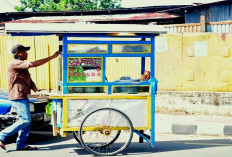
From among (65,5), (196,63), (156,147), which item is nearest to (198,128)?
(156,147)

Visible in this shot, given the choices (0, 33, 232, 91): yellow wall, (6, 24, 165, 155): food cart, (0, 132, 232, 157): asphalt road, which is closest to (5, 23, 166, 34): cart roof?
(6, 24, 165, 155): food cart

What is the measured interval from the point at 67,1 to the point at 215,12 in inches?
995

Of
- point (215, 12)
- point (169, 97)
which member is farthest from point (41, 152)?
point (215, 12)

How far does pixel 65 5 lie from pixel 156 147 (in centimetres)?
3419

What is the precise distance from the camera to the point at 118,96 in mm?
7016

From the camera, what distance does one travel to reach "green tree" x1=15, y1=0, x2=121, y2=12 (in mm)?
40719

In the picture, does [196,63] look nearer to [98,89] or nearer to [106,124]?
[98,89]

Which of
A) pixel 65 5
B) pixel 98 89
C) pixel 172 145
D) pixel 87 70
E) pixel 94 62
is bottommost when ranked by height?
pixel 172 145

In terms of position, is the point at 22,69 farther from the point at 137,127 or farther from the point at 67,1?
the point at 67,1

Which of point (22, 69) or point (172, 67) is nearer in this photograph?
point (22, 69)

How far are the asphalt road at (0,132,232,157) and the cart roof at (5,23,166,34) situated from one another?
6.43 feet

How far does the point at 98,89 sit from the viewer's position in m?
7.14

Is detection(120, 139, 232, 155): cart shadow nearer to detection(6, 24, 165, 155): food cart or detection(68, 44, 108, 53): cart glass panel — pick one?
detection(6, 24, 165, 155): food cart

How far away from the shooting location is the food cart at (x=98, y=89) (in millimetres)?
6910
